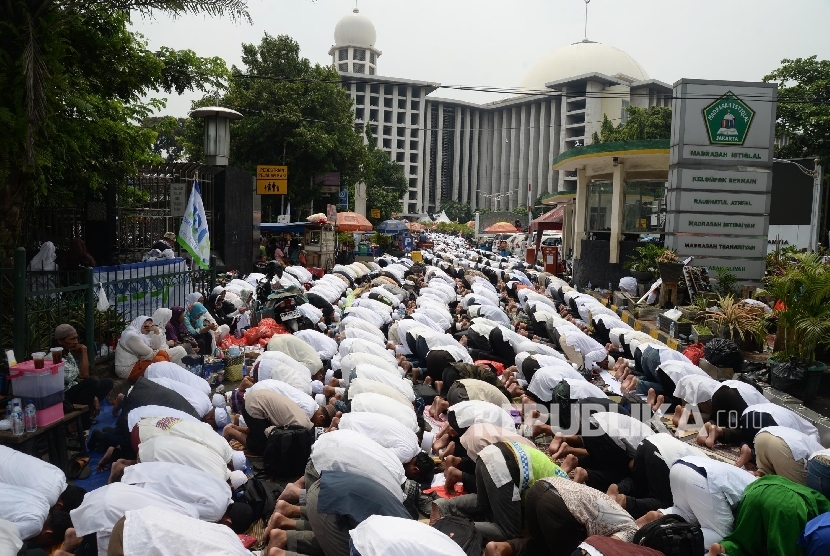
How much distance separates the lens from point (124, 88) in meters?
8.83

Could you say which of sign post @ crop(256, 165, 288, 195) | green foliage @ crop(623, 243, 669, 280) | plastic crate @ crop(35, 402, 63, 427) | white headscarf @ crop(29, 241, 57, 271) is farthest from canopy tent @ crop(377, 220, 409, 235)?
plastic crate @ crop(35, 402, 63, 427)

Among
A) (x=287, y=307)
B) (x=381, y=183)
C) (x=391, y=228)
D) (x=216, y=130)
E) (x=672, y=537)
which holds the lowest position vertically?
(x=672, y=537)

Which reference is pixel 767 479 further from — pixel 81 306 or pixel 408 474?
pixel 81 306

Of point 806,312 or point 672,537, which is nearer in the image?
point 672,537

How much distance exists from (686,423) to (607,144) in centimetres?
1235

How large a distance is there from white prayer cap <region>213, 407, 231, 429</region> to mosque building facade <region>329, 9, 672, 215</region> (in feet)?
248

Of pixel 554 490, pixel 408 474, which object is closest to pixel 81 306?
pixel 408 474

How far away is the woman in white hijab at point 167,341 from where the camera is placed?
7994mm

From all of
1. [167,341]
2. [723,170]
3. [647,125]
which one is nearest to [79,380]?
[167,341]

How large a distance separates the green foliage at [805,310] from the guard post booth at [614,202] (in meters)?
8.58

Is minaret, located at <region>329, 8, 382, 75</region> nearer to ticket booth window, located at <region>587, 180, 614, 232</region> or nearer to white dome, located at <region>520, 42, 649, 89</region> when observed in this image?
white dome, located at <region>520, 42, 649, 89</region>

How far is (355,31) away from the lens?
3295 inches

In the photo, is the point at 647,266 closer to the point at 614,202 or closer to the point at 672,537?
the point at 614,202

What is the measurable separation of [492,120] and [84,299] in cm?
10230
